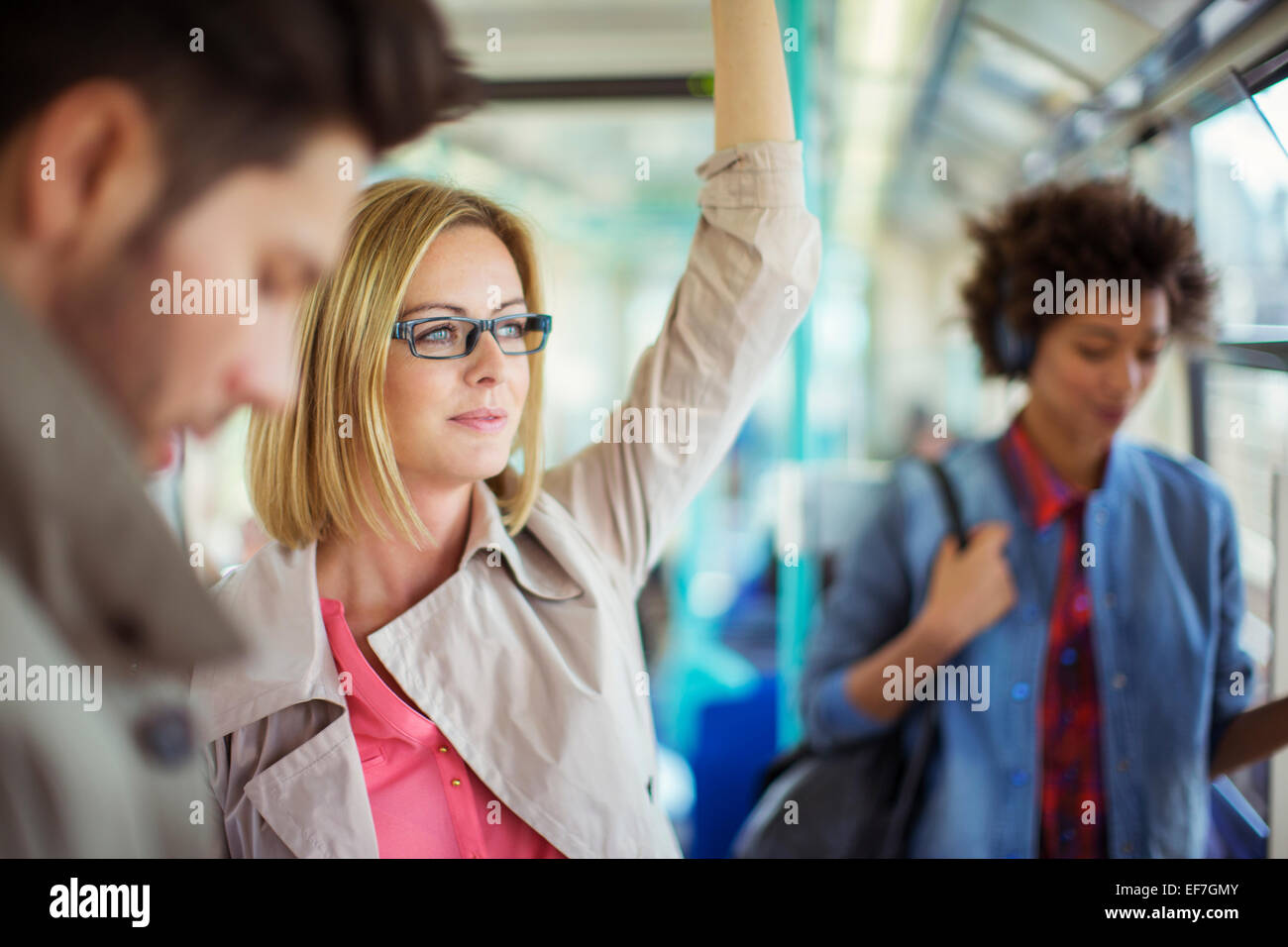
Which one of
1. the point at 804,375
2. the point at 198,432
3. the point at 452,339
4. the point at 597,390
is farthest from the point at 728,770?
the point at 198,432

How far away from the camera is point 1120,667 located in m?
1.17

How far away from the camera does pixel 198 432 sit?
64 cm

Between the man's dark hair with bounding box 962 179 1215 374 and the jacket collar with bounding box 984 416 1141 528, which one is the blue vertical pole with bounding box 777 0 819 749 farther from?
the jacket collar with bounding box 984 416 1141 528

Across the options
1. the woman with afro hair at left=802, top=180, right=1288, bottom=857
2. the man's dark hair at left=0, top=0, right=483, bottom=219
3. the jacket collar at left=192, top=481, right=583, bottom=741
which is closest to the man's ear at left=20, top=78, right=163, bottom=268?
the man's dark hair at left=0, top=0, right=483, bottom=219

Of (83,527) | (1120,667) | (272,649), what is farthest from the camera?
(1120,667)

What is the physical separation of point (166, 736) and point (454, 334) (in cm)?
43

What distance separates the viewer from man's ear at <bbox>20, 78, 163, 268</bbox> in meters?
0.55

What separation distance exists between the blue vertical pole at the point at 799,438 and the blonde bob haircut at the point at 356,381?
0.93 meters

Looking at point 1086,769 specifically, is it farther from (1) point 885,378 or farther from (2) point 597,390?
(1) point 885,378

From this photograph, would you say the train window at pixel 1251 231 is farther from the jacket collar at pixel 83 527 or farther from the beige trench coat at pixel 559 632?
the jacket collar at pixel 83 527

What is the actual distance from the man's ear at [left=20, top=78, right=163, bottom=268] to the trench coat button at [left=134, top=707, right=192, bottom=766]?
318 mm

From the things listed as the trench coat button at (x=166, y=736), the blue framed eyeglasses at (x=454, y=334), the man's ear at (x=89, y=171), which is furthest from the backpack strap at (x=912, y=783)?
the man's ear at (x=89, y=171)

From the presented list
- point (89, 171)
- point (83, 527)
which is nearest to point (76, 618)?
point (83, 527)

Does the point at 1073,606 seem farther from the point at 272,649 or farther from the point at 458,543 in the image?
the point at 272,649
